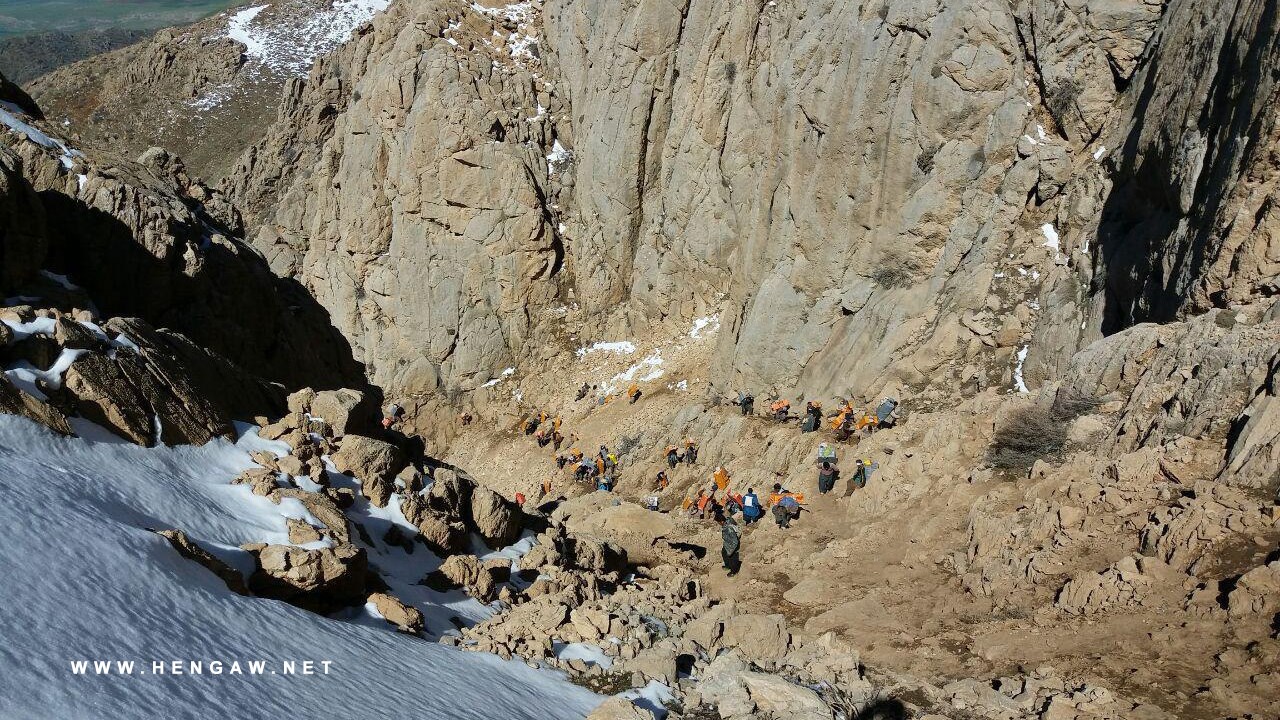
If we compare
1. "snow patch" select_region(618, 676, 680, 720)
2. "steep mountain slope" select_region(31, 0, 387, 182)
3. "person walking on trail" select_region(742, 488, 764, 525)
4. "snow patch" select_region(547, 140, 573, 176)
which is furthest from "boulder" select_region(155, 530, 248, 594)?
"steep mountain slope" select_region(31, 0, 387, 182)

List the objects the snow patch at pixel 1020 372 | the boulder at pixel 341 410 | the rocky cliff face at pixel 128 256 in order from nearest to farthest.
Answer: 1. the rocky cliff face at pixel 128 256
2. the boulder at pixel 341 410
3. the snow patch at pixel 1020 372

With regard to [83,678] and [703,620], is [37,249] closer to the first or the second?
[83,678]

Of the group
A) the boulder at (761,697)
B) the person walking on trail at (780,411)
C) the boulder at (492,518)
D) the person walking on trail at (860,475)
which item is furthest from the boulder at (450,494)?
the person walking on trail at (780,411)

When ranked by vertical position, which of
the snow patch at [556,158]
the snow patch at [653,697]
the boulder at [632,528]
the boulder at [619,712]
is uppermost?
the snow patch at [556,158]

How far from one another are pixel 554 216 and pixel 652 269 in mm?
7615

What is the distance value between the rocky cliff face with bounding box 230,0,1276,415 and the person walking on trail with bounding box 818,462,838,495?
185 inches

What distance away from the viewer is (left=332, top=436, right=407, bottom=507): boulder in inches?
499

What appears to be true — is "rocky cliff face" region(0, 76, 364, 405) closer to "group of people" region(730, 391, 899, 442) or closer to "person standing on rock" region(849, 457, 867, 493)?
"person standing on rock" region(849, 457, 867, 493)

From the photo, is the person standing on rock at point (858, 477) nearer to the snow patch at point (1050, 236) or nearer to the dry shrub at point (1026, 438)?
the dry shrub at point (1026, 438)

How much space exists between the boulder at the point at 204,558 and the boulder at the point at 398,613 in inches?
65.3

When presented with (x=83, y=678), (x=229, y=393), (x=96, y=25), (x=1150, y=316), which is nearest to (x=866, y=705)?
(x=83, y=678)

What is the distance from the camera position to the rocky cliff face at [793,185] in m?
18.4

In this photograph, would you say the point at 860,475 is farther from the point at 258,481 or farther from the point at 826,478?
the point at 258,481

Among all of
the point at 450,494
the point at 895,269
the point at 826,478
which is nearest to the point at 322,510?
the point at 450,494
